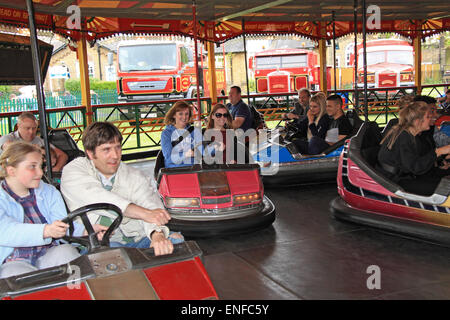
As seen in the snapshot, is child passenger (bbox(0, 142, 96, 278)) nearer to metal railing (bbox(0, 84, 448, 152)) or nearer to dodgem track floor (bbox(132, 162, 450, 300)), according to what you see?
dodgem track floor (bbox(132, 162, 450, 300))

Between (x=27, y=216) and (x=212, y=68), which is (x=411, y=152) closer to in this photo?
(x=27, y=216)

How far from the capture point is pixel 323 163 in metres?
4.23

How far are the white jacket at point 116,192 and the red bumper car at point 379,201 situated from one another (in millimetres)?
1531

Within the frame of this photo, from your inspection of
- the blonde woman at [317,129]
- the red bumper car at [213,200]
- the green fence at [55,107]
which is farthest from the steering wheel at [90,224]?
the green fence at [55,107]

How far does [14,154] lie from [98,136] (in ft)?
0.92

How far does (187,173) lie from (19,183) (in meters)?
1.44

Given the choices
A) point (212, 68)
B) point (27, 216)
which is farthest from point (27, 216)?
point (212, 68)

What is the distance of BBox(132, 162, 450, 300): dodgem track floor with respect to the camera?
6.98 feet

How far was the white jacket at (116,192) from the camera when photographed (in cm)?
169

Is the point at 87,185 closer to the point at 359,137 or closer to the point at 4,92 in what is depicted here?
the point at 359,137

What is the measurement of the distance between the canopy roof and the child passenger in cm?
303

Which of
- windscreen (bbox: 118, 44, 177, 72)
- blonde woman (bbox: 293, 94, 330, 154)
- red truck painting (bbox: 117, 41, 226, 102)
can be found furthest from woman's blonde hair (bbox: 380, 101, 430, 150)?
windscreen (bbox: 118, 44, 177, 72)

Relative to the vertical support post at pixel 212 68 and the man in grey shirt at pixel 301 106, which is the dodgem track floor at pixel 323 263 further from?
the vertical support post at pixel 212 68
